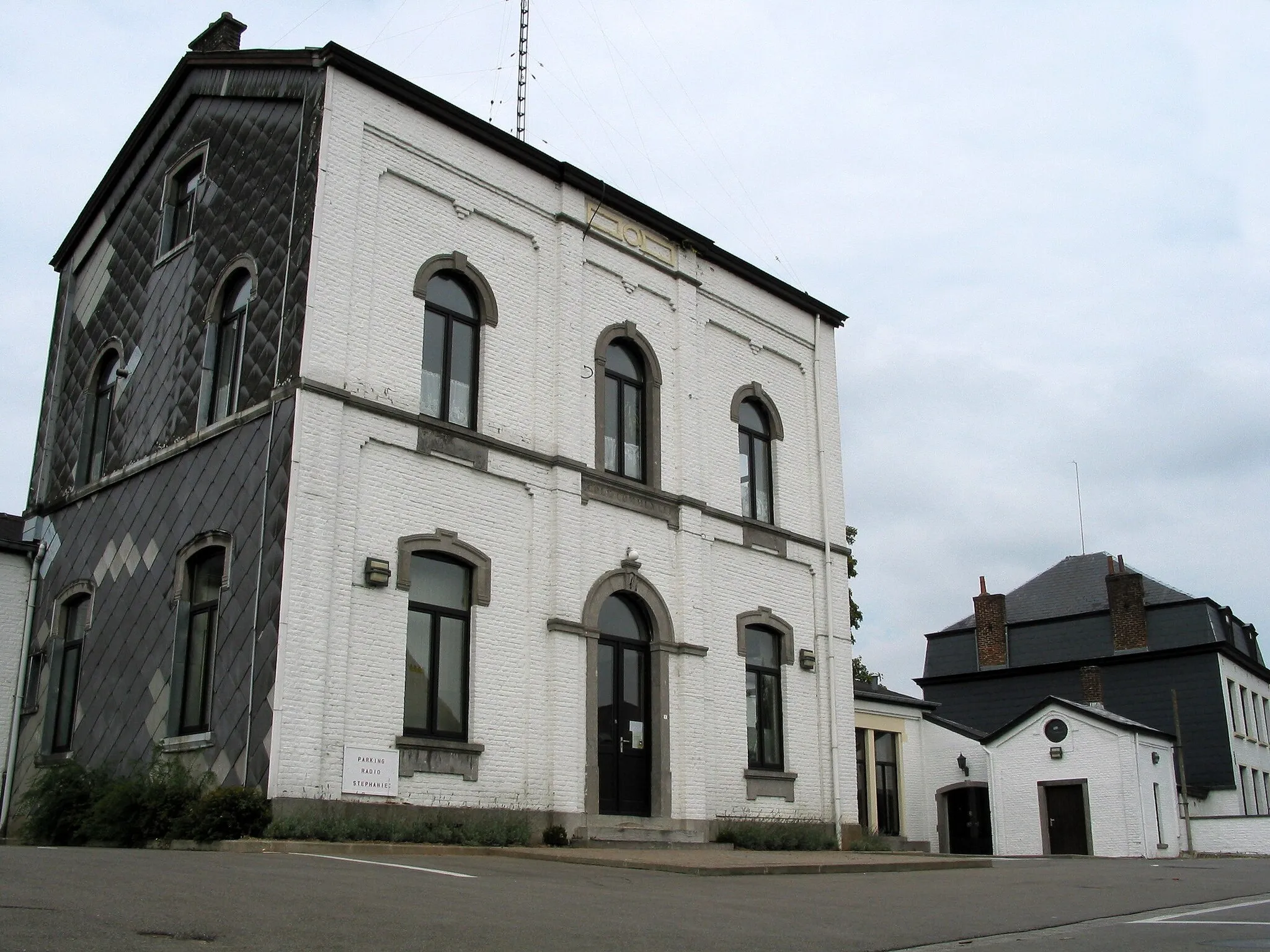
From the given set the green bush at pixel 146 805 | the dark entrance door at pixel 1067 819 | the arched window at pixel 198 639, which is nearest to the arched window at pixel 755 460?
the arched window at pixel 198 639

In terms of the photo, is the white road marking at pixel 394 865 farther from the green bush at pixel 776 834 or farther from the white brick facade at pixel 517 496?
the green bush at pixel 776 834

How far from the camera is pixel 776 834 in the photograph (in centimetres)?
1889

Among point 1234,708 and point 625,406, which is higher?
point 625,406

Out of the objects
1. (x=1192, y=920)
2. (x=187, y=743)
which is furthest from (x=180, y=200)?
(x=1192, y=920)

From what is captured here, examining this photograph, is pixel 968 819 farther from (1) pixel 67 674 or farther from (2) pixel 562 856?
(1) pixel 67 674

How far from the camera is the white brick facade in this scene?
47.7 ft

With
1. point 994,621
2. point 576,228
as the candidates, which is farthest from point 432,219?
point 994,621

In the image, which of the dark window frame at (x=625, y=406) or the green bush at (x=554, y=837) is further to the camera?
the dark window frame at (x=625, y=406)

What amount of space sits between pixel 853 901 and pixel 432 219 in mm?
10626

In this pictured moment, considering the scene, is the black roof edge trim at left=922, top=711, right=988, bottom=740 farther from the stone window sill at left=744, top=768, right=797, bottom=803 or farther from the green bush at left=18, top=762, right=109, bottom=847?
the green bush at left=18, top=762, right=109, bottom=847

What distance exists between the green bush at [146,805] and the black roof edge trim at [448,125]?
349 inches

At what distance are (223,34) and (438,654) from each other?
1111 cm

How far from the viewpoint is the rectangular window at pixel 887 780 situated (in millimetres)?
27672

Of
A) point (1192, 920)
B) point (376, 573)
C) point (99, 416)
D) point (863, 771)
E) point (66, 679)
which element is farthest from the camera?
point (863, 771)
